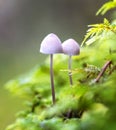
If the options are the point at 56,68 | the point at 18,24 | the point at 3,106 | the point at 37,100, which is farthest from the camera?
the point at 18,24

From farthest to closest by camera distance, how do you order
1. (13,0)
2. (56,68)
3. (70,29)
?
(13,0) → (70,29) → (56,68)

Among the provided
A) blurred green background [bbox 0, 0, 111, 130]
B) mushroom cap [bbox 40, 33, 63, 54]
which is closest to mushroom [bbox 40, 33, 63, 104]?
mushroom cap [bbox 40, 33, 63, 54]

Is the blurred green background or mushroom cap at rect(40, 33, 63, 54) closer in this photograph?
mushroom cap at rect(40, 33, 63, 54)

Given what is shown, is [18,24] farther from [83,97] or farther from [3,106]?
[83,97]

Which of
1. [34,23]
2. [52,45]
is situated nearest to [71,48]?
[52,45]

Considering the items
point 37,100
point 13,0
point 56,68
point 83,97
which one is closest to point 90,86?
point 83,97

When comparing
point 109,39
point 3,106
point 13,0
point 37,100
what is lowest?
point 3,106

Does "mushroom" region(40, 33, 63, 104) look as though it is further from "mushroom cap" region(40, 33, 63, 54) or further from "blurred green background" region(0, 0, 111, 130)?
"blurred green background" region(0, 0, 111, 130)
